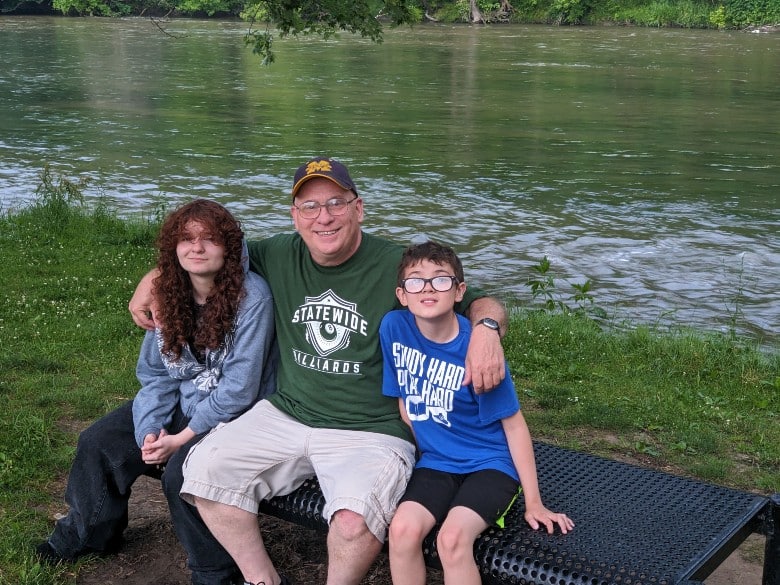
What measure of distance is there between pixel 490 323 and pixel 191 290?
1092mm

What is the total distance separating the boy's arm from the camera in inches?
126

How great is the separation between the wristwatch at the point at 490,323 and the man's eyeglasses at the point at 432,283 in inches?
6.4

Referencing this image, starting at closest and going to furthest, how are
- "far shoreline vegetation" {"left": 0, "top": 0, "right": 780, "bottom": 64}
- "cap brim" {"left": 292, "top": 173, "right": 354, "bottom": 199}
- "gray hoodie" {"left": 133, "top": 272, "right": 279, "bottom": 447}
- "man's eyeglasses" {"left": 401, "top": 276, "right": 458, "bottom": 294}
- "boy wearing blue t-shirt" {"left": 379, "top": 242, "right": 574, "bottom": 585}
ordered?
"boy wearing blue t-shirt" {"left": 379, "top": 242, "right": 574, "bottom": 585}, "man's eyeglasses" {"left": 401, "top": 276, "right": 458, "bottom": 294}, "cap brim" {"left": 292, "top": 173, "right": 354, "bottom": 199}, "gray hoodie" {"left": 133, "top": 272, "right": 279, "bottom": 447}, "far shoreline vegetation" {"left": 0, "top": 0, "right": 780, "bottom": 64}

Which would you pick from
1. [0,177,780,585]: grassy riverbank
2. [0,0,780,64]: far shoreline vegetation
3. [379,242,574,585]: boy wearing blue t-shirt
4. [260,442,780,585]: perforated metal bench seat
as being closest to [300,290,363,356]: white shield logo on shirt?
[379,242,574,585]: boy wearing blue t-shirt

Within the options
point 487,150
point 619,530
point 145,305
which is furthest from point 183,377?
point 487,150

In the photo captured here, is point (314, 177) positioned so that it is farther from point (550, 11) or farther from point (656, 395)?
point (550, 11)

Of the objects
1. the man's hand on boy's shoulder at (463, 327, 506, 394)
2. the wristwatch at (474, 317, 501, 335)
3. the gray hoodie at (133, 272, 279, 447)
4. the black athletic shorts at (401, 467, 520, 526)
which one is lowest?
the black athletic shorts at (401, 467, 520, 526)

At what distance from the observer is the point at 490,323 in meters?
3.37

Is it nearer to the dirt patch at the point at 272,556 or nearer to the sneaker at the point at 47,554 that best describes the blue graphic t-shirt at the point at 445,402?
the dirt patch at the point at 272,556

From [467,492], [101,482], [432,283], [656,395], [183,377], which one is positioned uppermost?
[432,283]

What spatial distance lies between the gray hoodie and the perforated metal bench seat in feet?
1.35

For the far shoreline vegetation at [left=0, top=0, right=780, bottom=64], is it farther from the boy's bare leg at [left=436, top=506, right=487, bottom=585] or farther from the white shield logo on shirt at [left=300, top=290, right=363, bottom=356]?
the boy's bare leg at [left=436, top=506, right=487, bottom=585]

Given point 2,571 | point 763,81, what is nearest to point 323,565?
point 2,571

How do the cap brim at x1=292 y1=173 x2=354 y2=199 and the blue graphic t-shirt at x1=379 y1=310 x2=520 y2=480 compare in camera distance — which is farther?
the cap brim at x1=292 y1=173 x2=354 y2=199
